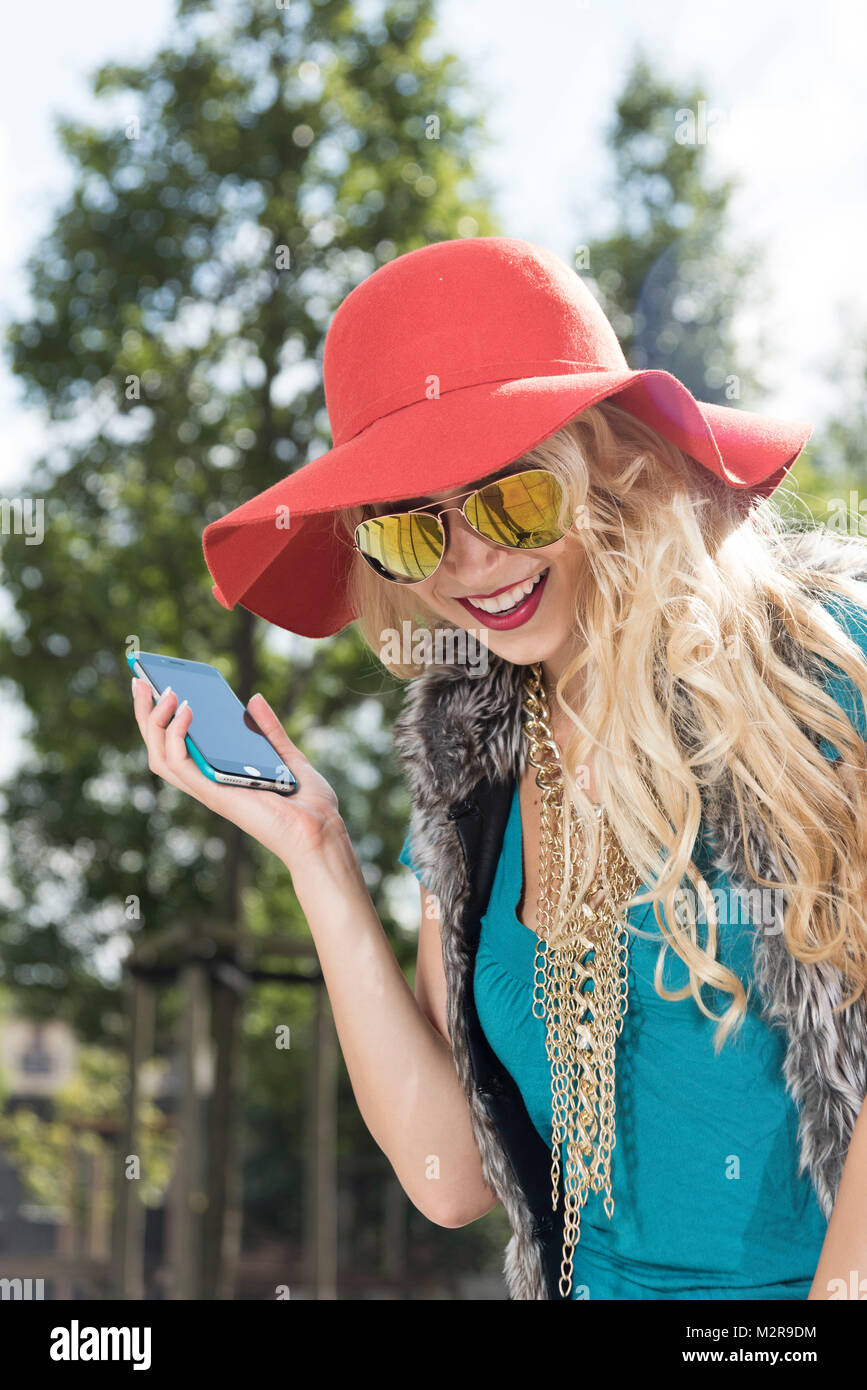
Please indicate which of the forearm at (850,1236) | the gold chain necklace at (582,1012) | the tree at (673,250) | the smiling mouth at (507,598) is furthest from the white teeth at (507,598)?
the tree at (673,250)

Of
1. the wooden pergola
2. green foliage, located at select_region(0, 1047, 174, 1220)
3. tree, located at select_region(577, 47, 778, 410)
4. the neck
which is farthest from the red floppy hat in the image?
green foliage, located at select_region(0, 1047, 174, 1220)

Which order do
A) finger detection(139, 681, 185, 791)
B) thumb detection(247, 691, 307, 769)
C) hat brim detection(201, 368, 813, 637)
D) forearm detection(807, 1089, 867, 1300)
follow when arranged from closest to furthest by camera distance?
forearm detection(807, 1089, 867, 1300), hat brim detection(201, 368, 813, 637), finger detection(139, 681, 185, 791), thumb detection(247, 691, 307, 769)

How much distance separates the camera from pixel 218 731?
218cm

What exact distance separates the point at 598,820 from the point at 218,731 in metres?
0.70

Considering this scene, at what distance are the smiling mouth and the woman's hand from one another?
1.34ft

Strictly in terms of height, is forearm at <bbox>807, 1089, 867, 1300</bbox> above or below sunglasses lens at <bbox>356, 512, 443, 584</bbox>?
below

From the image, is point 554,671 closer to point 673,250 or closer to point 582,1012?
point 582,1012

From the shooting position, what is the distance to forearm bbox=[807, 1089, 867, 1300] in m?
1.54

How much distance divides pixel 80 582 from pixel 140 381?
154 centimetres

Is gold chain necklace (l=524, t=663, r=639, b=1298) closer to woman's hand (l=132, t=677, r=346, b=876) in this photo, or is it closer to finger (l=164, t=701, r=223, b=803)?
woman's hand (l=132, t=677, r=346, b=876)

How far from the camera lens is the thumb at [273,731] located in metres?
2.26

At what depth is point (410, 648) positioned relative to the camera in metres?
2.36

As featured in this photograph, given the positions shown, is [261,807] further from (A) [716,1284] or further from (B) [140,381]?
(B) [140,381]
